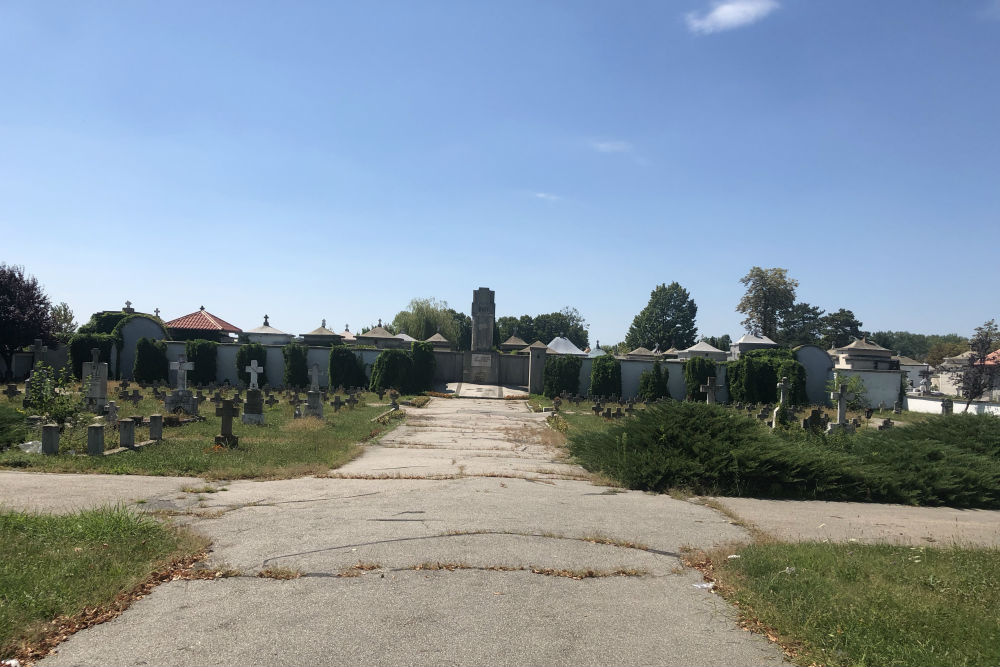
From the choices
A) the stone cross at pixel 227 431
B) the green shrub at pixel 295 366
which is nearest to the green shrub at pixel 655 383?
the green shrub at pixel 295 366

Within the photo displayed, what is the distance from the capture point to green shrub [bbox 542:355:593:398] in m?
32.8

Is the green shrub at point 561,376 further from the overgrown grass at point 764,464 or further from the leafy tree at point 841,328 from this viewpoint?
the leafy tree at point 841,328

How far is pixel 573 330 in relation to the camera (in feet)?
310

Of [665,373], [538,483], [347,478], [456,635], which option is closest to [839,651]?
[456,635]

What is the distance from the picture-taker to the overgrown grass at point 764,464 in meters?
9.58

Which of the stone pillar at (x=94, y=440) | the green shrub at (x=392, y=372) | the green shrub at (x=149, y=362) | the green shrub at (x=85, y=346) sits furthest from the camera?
the green shrub at (x=392, y=372)

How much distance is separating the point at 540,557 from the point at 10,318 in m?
35.4

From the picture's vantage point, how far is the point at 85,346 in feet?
101

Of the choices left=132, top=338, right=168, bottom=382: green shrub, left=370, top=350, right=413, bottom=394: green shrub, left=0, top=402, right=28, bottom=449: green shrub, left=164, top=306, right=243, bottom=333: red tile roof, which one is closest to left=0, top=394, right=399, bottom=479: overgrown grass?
left=0, top=402, right=28, bottom=449: green shrub

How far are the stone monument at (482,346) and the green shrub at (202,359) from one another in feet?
43.1

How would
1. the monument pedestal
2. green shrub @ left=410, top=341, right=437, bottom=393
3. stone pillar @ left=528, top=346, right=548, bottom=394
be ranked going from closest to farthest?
green shrub @ left=410, top=341, right=437, bottom=393 → stone pillar @ left=528, top=346, right=548, bottom=394 → the monument pedestal

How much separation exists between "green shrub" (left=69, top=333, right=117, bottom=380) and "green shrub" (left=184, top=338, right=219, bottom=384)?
344 cm

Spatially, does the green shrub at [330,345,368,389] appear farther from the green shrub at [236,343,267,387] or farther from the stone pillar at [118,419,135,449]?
the stone pillar at [118,419,135,449]

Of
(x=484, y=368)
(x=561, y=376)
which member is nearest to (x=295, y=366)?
(x=484, y=368)
